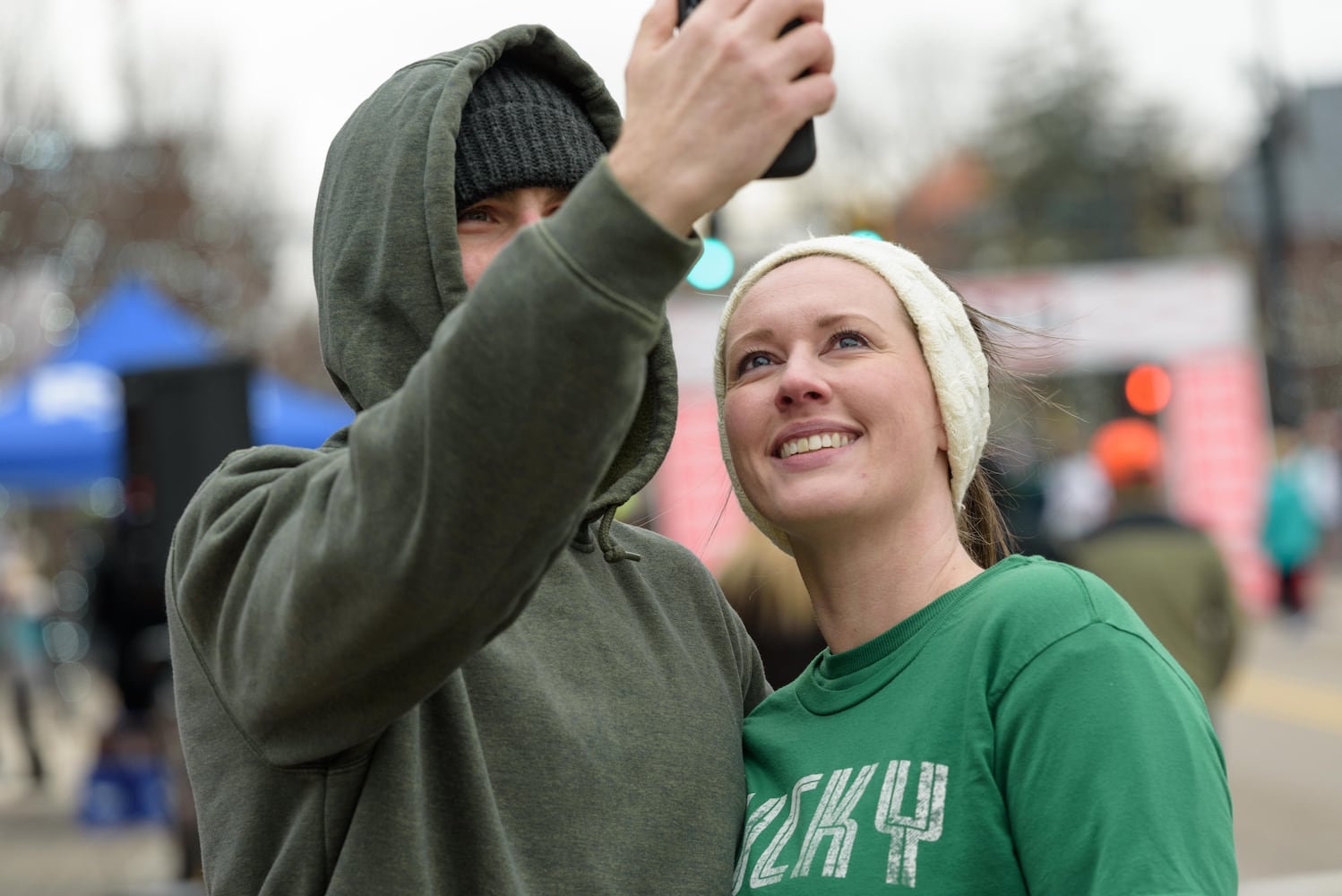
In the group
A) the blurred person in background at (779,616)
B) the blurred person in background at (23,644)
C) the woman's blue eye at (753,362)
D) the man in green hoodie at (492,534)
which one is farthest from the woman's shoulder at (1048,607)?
the blurred person in background at (23,644)

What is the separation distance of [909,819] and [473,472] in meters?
0.89

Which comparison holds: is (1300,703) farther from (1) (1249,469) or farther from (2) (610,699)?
(2) (610,699)

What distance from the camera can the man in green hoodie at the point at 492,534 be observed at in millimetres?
1299

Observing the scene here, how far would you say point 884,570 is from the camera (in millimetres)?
2322

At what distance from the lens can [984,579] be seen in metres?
2.19

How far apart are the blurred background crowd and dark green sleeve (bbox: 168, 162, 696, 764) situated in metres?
1.23

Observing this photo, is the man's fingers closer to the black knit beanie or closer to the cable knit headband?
the black knit beanie

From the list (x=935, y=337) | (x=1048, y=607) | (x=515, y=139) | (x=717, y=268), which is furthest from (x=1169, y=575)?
(x=515, y=139)

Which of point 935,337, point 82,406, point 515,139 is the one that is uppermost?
point 515,139

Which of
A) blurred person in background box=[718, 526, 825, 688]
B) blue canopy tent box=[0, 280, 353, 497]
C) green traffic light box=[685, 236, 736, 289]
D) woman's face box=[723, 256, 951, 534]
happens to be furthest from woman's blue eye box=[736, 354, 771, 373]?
blue canopy tent box=[0, 280, 353, 497]

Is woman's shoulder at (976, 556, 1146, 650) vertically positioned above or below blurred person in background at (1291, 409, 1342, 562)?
above

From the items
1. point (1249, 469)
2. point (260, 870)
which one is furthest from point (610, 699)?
point (1249, 469)

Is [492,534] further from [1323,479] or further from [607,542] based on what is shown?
[1323,479]

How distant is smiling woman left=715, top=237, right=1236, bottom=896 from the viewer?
1.77 meters
